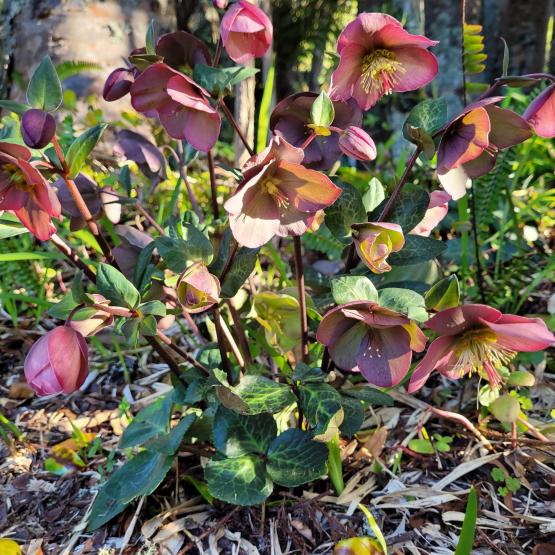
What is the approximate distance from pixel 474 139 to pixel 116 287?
0.43 metres

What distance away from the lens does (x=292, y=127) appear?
26.4 inches

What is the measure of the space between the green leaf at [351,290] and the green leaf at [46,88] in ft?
1.27

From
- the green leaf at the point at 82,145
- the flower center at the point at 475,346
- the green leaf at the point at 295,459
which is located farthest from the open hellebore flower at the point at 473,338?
the green leaf at the point at 82,145

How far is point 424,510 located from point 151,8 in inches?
77.5

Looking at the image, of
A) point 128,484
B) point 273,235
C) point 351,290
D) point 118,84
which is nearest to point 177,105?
point 118,84

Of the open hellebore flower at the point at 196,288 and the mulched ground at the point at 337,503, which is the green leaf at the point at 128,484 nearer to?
the mulched ground at the point at 337,503

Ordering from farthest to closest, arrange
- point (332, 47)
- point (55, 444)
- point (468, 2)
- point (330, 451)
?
point (332, 47), point (468, 2), point (55, 444), point (330, 451)

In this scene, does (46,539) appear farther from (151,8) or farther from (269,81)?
(151,8)

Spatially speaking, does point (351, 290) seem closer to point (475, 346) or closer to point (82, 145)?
point (475, 346)

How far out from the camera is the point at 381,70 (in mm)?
621

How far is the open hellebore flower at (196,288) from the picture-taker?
1.96ft

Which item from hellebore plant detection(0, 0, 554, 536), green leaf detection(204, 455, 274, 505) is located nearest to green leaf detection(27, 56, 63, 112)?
hellebore plant detection(0, 0, 554, 536)

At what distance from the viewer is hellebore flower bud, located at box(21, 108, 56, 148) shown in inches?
22.8

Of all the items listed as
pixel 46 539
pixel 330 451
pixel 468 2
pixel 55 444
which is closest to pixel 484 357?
pixel 330 451
